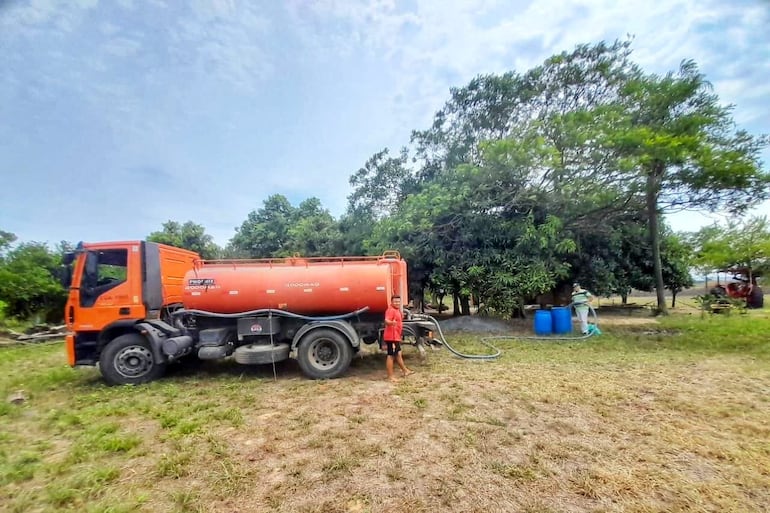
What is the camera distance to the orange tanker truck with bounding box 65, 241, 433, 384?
6.65 meters

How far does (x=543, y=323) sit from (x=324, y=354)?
7.69m

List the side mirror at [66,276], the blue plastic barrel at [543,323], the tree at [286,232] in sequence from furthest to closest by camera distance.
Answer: the tree at [286,232], the blue plastic barrel at [543,323], the side mirror at [66,276]

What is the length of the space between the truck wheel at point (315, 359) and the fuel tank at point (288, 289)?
0.52 m

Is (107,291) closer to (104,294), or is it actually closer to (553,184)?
(104,294)

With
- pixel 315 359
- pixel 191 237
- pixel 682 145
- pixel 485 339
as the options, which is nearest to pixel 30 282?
pixel 191 237

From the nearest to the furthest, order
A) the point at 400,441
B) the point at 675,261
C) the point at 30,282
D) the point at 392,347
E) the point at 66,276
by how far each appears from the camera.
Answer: the point at 400,441, the point at 66,276, the point at 392,347, the point at 30,282, the point at 675,261

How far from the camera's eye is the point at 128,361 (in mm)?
6707

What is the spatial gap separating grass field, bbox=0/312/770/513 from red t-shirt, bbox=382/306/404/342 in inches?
31.1

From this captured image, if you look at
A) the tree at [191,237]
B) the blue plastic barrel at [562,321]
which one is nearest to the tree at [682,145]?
the blue plastic barrel at [562,321]

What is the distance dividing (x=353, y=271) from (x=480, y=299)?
6561 millimetres

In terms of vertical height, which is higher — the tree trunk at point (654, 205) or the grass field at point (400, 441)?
the tree trunk at point (654, 205)

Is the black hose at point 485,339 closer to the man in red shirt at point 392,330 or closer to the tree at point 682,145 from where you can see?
the man in red shirt at point 392,330

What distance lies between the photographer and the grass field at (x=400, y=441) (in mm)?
3076

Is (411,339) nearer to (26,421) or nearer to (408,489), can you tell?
(408,489)
